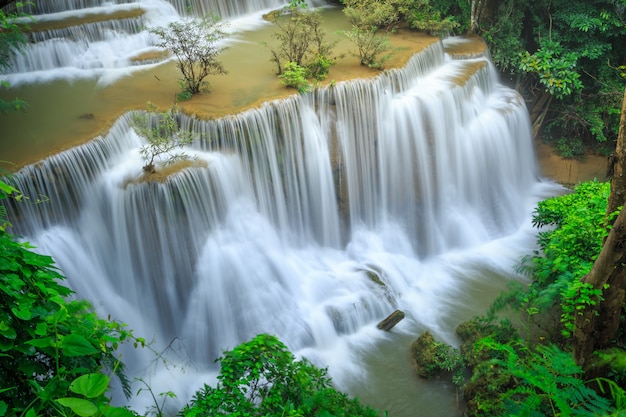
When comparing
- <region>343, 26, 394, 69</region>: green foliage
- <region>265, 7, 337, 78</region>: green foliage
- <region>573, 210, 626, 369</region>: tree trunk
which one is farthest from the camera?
<region>343, 26, 394, 69</region>: green foliage

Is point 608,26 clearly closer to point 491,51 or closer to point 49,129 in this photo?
point 491,51

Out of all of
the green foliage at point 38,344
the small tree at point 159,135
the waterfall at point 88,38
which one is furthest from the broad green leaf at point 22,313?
the waterfall at point 88,38

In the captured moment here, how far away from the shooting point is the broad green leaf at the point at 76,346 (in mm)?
2355

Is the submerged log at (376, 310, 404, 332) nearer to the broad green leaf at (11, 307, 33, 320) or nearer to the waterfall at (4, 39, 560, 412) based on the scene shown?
the waterfall at (4, 39, 560, 412)

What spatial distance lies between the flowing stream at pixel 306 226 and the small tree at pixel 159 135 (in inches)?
9.4

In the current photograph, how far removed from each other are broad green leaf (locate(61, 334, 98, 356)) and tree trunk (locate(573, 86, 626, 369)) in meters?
4.09

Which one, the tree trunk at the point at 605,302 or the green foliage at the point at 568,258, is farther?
the green foliage at the point at 568,258

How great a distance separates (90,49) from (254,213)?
515 centimetres

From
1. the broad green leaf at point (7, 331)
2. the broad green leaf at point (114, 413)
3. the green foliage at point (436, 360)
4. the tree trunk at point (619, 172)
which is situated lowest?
the green foliage at point (436, 360)

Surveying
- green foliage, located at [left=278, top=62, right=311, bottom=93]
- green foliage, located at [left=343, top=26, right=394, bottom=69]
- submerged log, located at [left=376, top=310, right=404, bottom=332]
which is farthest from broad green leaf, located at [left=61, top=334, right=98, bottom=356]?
green foliage, located at [left=343, top=26, right=394, bottom=69]

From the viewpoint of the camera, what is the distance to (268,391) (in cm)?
480

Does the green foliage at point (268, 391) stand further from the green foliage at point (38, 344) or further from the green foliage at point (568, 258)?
the green foliage at point (568, 258)

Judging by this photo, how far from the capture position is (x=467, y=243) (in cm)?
1030

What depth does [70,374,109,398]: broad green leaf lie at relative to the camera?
2.03 meters
